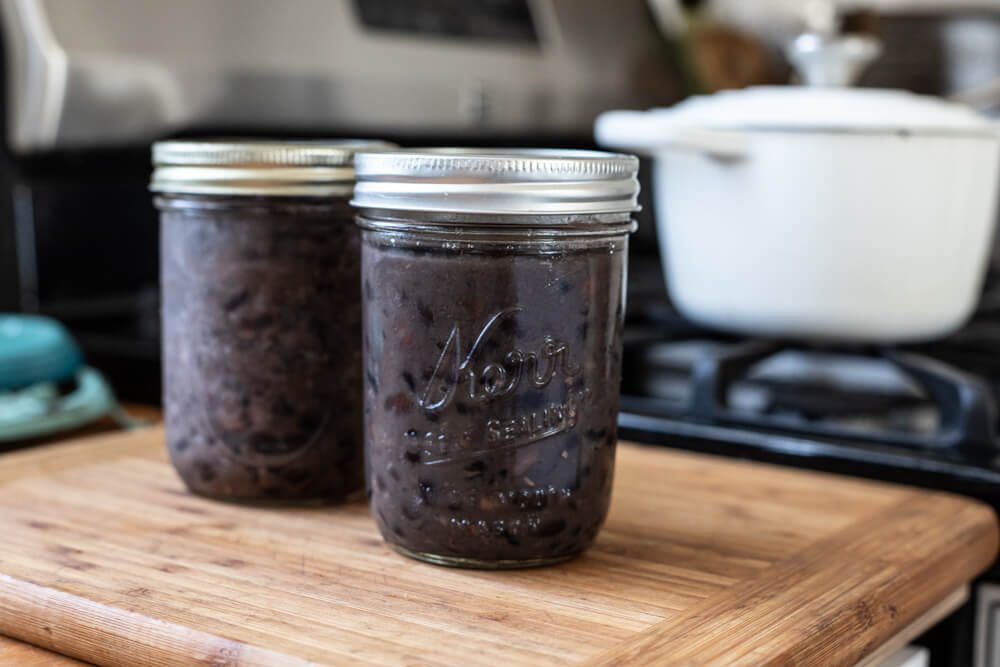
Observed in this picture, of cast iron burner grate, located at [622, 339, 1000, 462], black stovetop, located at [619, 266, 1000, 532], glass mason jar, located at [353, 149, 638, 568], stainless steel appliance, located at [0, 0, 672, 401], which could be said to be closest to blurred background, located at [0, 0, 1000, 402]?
stainless steel appliance, located at [0, 0, 672, 401]

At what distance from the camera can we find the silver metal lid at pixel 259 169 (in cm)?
64

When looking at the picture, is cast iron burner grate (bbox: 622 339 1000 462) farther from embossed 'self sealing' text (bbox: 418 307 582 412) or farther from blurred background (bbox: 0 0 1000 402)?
embossed 'self sealing' text (bbox: 418 307 582 412)

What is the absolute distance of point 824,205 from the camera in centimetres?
→ 84

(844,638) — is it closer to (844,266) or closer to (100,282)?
(844,266)

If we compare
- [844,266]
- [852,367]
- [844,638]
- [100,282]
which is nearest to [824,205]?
[844,266]

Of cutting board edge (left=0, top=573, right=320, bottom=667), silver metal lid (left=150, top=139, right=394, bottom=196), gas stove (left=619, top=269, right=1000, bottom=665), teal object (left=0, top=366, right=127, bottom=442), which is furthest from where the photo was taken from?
teal object (left=0, top=366, right=127, bottom=442)

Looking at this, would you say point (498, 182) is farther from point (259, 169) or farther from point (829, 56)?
point (829, 56)

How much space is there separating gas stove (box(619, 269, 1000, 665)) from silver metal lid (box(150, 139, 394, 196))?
1.12 feet

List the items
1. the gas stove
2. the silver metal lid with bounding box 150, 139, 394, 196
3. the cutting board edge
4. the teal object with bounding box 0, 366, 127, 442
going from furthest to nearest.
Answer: the teal object with bounding box 0, 366, 127, 442 < the gas stove < the silver metal lid with bounding box 150, 139, 394, 196 < the cutting board edge

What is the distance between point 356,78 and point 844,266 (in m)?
0.52

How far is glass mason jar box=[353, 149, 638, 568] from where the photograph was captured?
1.75 ft

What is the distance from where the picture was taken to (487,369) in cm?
54

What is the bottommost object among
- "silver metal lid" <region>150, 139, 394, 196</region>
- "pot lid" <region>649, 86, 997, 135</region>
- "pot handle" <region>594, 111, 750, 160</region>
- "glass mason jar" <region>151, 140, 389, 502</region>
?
"glass mason jar" <region>151, 140, 389, 502</region>

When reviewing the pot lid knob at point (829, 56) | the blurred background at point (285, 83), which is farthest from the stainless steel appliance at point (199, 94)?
the pot lid knob at point (829, 56)
